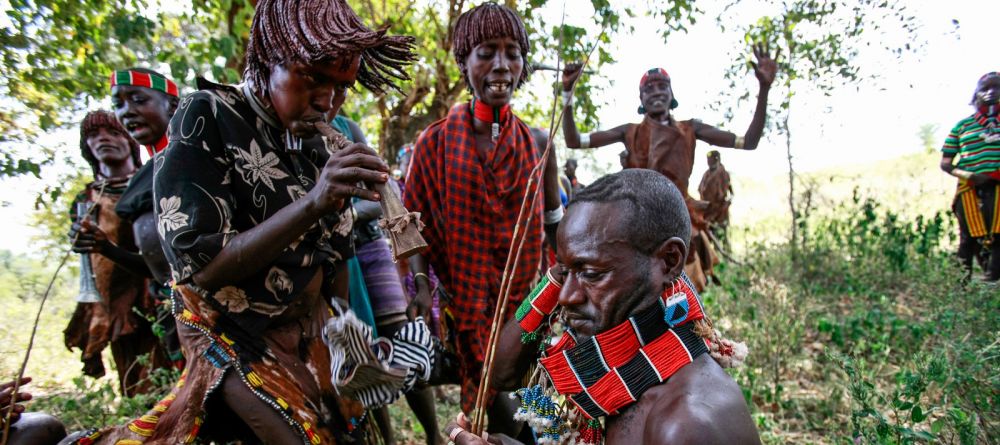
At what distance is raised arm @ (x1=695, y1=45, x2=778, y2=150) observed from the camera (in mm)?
4207

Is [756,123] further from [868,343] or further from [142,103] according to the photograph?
[142,103]

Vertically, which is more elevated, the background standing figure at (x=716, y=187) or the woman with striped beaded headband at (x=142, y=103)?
the woman with striped beaded headband at (x=142, y=103)

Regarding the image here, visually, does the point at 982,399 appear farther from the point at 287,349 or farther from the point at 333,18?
the point at 333,18

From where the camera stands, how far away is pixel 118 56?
529 centimetres

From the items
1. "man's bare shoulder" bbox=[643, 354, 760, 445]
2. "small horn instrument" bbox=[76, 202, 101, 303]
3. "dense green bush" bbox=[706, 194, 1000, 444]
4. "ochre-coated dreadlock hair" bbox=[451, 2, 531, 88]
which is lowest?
"dense green bush" bbox=[706, 194, 1000, 444]

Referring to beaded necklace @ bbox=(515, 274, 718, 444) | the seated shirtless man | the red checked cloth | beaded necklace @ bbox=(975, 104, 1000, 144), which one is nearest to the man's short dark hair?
the seated shirtless man

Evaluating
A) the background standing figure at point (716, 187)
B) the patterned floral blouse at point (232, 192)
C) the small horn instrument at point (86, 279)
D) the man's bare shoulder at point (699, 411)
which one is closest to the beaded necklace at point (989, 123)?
the background standing figure at point (716, 187)

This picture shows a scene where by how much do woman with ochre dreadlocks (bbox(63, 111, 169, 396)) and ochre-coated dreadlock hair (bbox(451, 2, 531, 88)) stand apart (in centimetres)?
212

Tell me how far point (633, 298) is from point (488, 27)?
1.71 meters

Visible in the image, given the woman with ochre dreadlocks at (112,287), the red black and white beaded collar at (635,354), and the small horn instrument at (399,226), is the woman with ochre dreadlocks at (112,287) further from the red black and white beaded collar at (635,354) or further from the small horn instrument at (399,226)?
the red black and white beaded collar at (635,354)

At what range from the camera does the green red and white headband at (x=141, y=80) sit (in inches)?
117

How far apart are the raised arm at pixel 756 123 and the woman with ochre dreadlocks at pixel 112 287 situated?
13.0 feet

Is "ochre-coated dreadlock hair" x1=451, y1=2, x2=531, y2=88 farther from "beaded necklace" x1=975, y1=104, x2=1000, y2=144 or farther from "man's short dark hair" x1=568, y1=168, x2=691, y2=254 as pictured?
"beaded necklace" x1=975, y1=104, x2=1000, y2=144

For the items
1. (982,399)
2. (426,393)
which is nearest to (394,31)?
(426,393)
